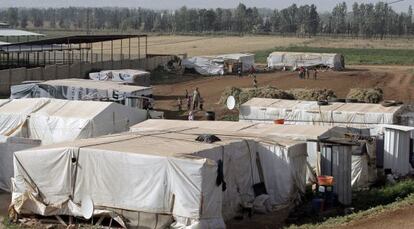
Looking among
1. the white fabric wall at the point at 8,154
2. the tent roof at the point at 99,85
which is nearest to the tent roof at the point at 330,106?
the tent roof at the point at 99,85

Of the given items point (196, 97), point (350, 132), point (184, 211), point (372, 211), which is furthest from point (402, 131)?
point (196, 97)

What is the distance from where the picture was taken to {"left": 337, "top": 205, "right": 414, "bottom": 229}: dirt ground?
48.5 feet

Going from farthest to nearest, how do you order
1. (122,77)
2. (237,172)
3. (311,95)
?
(122,77), (311,95), (237,172)

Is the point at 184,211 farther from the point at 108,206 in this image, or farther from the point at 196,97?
the point at 196,97

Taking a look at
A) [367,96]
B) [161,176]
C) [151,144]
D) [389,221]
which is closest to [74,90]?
[367,96]

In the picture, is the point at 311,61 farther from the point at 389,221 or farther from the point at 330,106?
the point at 389,221

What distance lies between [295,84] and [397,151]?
28153 mm

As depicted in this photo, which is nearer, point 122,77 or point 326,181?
point 326,181

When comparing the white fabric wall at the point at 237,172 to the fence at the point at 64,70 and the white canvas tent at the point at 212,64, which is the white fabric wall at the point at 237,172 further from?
the white canvas tent at the point at 212,64

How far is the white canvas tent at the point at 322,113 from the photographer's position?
1030 inches

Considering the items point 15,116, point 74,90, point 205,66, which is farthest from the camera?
point 205,66

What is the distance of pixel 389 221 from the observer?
1520 centimetres

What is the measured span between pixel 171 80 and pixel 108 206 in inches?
1541

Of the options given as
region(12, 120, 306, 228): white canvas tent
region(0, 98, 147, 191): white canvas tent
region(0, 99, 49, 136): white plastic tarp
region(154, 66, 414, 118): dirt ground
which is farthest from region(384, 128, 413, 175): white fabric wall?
region(154, 66, 414, 118): dirt ground
